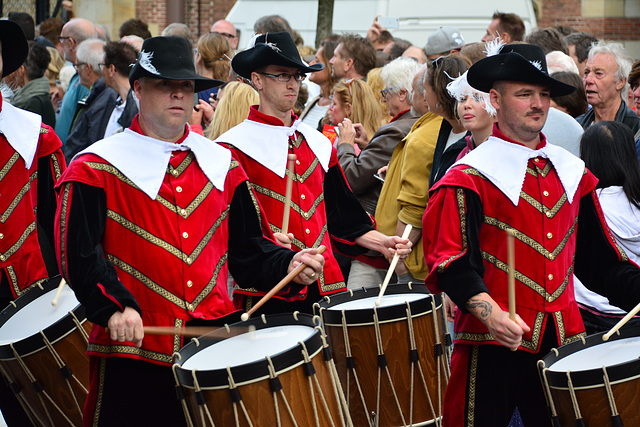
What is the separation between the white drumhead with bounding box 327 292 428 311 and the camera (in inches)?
170

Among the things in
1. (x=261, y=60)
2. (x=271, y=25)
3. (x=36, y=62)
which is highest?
(x=261, y=60)

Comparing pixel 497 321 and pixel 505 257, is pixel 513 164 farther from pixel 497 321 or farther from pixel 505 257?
pixel 497 321

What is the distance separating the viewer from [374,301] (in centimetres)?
442

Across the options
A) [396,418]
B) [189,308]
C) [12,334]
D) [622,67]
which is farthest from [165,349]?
[622,67]

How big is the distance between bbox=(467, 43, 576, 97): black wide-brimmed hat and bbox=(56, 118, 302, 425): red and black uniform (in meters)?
1.12

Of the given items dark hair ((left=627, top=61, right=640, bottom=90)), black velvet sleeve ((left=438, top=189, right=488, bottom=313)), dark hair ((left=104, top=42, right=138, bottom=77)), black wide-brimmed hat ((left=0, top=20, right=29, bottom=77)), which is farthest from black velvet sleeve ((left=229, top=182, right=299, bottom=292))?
dark hair ((left=104, top=42, right=138, bottom=77))

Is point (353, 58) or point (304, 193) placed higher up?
point (353, 58)

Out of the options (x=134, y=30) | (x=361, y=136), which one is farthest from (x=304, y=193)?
(x=134, y=30)

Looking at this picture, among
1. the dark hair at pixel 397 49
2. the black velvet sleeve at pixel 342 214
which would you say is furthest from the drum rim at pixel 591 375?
the dark hair at pixel 397 49

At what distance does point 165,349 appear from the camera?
11.8 ft

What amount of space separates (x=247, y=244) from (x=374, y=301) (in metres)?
0.76

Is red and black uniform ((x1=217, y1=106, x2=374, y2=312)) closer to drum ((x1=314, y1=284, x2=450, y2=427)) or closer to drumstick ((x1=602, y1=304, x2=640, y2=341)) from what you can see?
drum ((x1=314, y1=284, x2=450, y2=427))

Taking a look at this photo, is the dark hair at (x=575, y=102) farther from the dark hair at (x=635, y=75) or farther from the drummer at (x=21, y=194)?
the drummer at (x=21, y=194)

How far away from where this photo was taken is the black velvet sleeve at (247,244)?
3939 mm
